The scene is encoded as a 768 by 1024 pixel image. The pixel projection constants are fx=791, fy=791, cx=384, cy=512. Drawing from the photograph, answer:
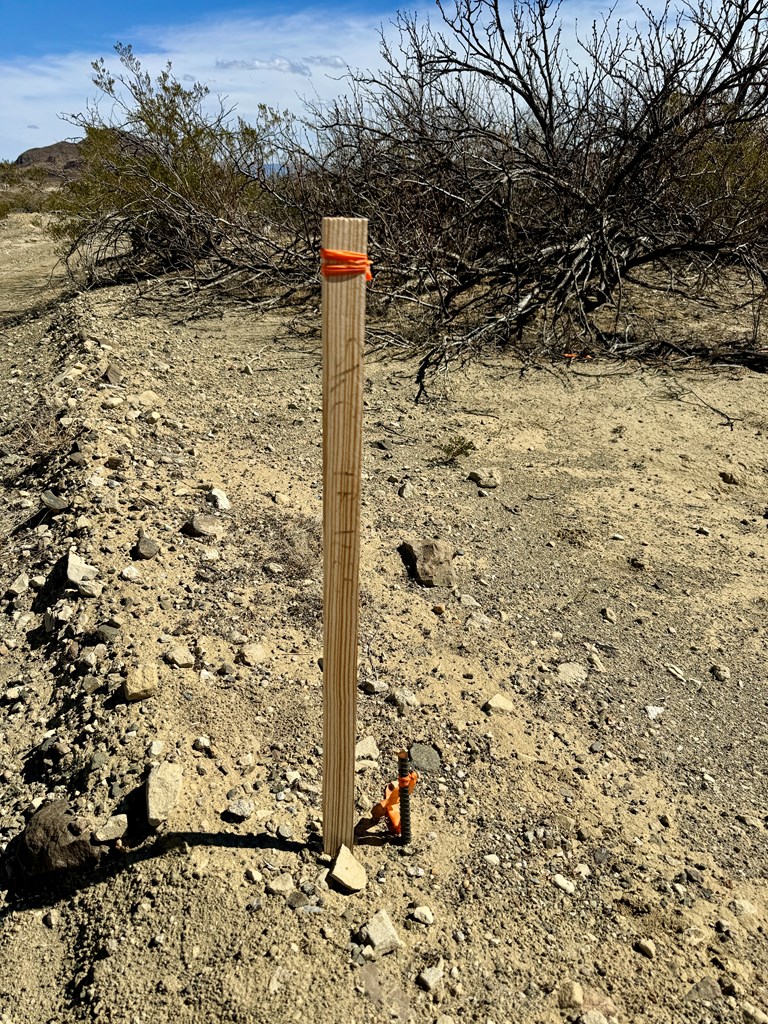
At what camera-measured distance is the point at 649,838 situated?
2100 mm

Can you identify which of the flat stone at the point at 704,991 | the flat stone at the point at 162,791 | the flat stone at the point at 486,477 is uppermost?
the flat stone at the point at 486,477

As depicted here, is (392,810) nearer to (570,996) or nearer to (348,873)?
(348,873)

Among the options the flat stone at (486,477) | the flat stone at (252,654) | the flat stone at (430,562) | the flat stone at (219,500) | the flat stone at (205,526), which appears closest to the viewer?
the flat stone at (252,654)

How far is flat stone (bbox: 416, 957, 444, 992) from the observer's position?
168cm

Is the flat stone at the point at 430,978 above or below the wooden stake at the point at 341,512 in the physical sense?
below

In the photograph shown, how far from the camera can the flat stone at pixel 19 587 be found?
115 inches

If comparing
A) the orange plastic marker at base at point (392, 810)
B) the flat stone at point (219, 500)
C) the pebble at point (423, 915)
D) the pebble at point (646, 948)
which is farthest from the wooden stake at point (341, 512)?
the flat stone at point (219, 500)

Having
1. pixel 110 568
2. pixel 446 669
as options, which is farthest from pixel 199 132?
pixel 446 669

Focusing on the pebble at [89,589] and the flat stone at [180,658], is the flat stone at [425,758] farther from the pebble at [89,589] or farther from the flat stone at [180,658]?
the pebble at [89,589]

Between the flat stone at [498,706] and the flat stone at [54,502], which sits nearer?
the flat stone at [498,706]

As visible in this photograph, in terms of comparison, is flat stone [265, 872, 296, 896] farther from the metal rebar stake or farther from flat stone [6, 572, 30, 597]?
flat stone [6, 572, 30, 597]

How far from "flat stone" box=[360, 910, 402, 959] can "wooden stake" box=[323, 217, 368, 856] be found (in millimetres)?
208

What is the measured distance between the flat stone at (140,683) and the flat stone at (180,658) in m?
0.11

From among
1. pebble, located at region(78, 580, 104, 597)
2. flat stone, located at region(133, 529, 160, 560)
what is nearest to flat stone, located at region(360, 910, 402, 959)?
pebble, located at region(78, 580, 104, 597)
